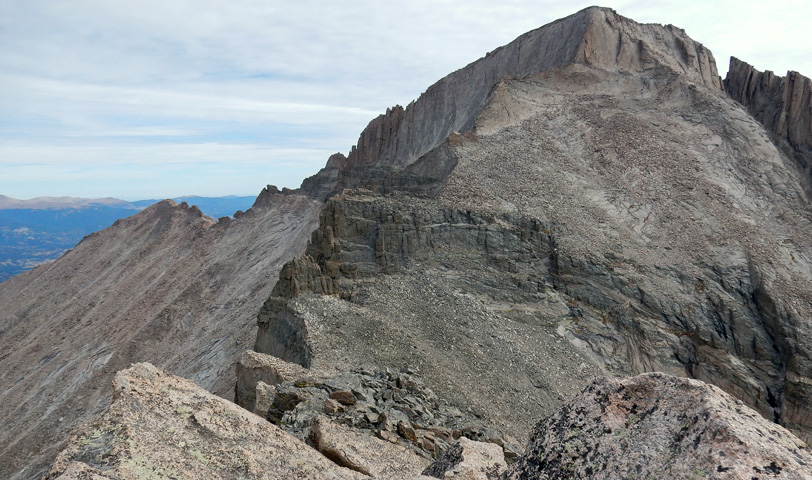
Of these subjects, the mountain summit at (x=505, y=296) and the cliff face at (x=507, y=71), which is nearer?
the mountain summit at (x=505, y=296)

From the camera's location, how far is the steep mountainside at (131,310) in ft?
115

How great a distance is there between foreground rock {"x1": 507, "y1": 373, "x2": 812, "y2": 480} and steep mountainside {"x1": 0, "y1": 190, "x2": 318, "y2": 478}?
2274 cm

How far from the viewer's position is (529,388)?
78.1ft

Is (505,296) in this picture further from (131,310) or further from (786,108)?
(131,310)

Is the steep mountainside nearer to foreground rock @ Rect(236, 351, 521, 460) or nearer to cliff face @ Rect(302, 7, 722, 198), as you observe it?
cliff face @ Rect(302, 7, 722, 198)

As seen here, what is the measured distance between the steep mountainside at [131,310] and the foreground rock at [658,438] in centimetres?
2274

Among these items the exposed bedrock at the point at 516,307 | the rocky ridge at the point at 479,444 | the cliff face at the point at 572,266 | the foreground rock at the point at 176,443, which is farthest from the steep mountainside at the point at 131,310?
the foreground rock at the point at 176,443

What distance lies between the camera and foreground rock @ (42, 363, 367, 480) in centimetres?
657

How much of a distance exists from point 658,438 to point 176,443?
579 centimetres

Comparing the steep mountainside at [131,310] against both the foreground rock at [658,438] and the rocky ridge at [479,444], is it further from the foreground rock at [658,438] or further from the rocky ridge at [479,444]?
the foreground rock at [658,438]

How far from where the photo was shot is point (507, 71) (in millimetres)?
55344

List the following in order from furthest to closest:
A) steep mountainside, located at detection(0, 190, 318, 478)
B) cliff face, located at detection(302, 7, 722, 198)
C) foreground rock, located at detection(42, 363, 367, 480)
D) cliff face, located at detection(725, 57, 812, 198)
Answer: cliff face, located at detection(302, 7, 722, 198) < cliff face, located at detection(725, 57, 812, 198) < steep mountainside, located at detection(0, 190, 318, 478) < foreground rock, located at detection(42, 363, 367, 480)

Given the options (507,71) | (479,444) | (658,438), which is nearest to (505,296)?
(479,444)

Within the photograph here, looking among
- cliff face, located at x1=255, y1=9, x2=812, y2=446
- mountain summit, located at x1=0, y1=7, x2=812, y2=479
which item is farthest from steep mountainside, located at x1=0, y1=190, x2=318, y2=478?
cliff face, located at x1=255, y1=9, x2=812, y2=446
